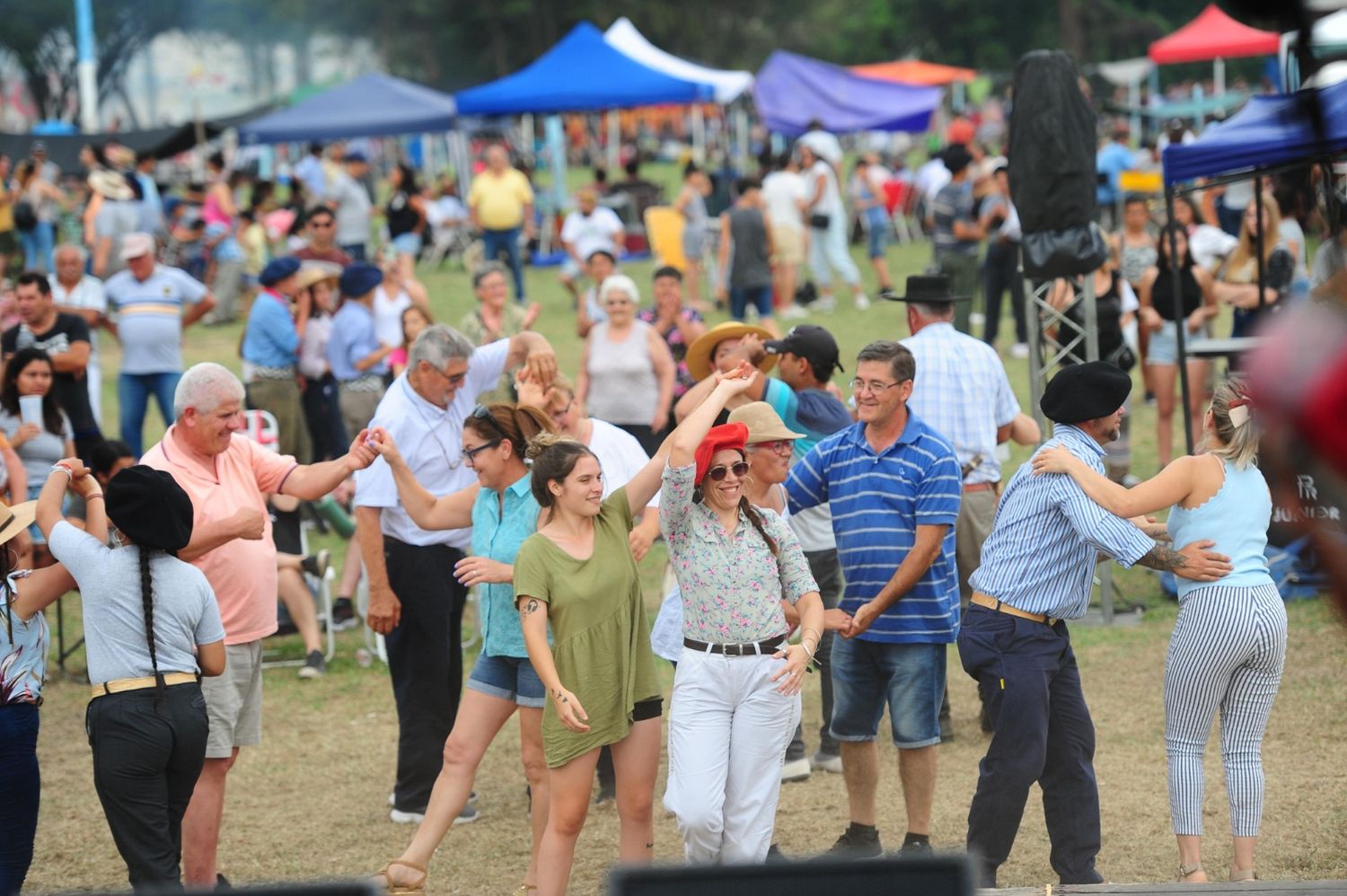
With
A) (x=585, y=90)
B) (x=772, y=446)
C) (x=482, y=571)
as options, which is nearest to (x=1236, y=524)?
(x=772, y=446)

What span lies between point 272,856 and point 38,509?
1.93m

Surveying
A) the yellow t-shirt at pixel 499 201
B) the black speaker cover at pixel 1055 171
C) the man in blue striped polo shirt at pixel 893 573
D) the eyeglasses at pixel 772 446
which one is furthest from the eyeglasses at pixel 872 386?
the yellow t-shirt at pixel 499 201

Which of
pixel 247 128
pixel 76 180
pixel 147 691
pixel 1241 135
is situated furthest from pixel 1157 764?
pixel 76 180

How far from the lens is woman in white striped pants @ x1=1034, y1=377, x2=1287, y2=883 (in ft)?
16.4

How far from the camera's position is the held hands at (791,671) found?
4.84 meters

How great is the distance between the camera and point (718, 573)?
16.2 feet

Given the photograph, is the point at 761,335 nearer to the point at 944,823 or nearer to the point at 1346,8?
the point at 944,823

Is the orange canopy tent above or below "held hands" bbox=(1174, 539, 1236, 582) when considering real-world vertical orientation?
above

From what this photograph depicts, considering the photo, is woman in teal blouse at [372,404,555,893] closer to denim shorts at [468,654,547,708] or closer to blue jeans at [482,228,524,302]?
denim shorts at [468,654,547,708]

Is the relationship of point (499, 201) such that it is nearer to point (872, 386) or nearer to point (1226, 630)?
point (872, 386)

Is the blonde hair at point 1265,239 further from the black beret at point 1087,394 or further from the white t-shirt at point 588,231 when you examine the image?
the white t-shirt at point 588,231

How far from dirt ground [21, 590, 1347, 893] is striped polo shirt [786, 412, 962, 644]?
1.00 metres

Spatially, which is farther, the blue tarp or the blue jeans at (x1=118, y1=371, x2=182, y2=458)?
the blue jeans at (x1=118, y1=371, x2=182, y2=458)

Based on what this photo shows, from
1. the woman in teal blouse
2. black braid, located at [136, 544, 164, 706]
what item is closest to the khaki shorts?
the woman in teal blouse
